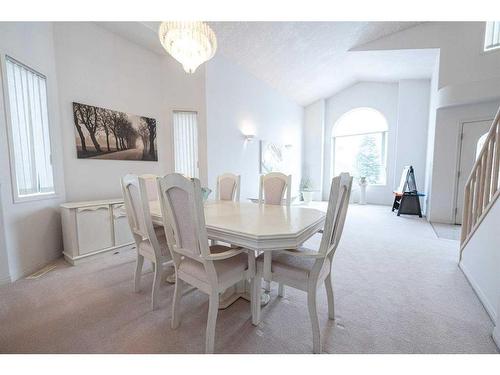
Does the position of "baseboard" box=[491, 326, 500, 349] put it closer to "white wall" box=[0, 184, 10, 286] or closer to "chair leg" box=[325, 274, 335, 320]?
"chair leg" box=[325, 274, 335, 320]

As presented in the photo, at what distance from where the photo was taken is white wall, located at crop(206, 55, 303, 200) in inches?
156

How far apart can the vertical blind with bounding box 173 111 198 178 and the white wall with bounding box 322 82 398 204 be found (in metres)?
5.06

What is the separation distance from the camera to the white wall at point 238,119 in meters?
3.96

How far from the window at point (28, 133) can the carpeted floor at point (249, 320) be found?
0.97 metres

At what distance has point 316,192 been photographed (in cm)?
750

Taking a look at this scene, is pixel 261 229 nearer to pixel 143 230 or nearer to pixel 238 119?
pixel 143 230

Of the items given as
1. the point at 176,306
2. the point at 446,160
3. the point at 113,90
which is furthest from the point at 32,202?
the point at 446,160

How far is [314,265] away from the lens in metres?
1.30

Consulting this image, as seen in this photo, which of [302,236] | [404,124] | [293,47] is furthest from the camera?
[404,124]

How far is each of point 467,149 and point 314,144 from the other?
12.8 feet

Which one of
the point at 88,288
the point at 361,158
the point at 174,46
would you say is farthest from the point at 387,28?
the point at 88,288

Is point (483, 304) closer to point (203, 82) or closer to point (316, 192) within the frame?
point (203, 82)

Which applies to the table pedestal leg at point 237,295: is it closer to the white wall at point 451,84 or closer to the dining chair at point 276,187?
the dining chair at point 276,187
